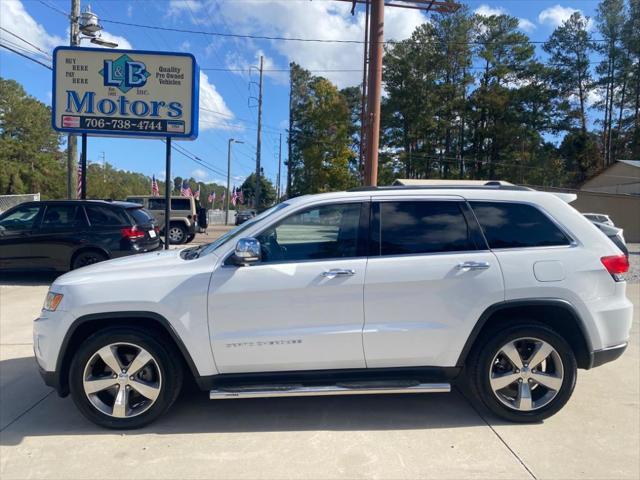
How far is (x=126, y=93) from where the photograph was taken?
11.5 meters

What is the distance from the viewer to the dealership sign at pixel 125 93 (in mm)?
11344

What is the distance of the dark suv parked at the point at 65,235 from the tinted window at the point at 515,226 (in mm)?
7205

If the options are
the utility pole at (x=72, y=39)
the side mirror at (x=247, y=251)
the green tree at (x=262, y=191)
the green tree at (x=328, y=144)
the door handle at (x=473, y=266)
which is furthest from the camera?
the green tree at (x=262, y=191)

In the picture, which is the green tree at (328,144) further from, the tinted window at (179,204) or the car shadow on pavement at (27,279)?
the car shadow on pavement at (27,279)

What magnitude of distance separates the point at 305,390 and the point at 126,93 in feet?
34.0

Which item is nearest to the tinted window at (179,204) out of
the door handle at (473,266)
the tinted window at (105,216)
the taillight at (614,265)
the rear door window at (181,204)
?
the rear door window at (181,204)

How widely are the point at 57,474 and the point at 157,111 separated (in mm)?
10028

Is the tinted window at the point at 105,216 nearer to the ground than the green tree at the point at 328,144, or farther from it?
nearer to the ground

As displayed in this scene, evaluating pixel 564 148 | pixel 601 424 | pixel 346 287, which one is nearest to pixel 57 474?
pixel 346 287

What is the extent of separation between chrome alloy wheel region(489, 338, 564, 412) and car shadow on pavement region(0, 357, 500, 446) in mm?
334

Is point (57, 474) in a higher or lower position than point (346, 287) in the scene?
lower

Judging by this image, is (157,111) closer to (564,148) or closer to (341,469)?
(341,469)

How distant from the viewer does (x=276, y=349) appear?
136 inches

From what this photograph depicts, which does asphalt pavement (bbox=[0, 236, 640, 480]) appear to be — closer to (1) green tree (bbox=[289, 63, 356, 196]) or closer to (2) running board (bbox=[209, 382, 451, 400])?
(2) running board (bbox=[209, 382, 451, 400])
